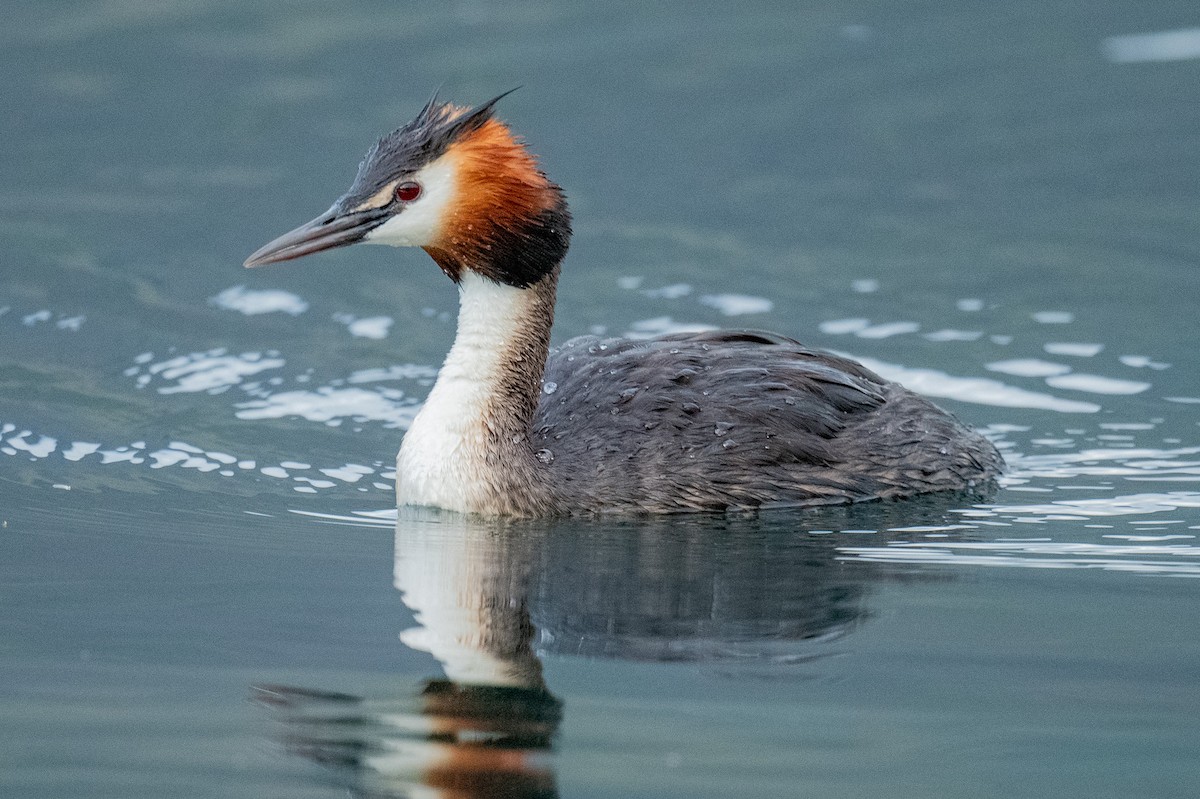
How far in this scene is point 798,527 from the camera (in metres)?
7.68

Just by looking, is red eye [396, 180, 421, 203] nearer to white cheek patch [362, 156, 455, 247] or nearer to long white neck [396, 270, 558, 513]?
white cheek patch [362, 156, 455, 247]

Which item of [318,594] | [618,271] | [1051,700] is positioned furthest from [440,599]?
[618,271]

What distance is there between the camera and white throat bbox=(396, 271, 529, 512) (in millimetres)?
7711

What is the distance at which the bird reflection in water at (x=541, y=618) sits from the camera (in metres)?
4.52

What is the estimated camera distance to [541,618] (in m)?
5.96

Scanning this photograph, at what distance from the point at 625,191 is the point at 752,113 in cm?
166

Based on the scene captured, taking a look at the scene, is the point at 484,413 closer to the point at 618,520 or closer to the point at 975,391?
the point at 618,520

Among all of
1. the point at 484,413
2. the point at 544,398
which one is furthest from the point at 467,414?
the point at 544,398

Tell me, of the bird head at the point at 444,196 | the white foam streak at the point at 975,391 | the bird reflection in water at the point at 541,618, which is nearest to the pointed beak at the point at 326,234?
the bird head at the point at 444,196

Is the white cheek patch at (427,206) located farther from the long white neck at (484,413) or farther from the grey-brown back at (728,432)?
the grey-brown back at (728,432)

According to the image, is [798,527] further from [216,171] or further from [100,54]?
[100,54]

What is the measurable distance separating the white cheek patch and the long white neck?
1.05 ft

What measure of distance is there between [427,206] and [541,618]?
86.4 inches

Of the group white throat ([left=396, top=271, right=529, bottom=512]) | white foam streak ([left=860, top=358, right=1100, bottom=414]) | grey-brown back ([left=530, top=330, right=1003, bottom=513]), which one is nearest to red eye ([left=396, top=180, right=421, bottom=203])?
white throat ([left=396, top=271, right=529, bottom=512])
